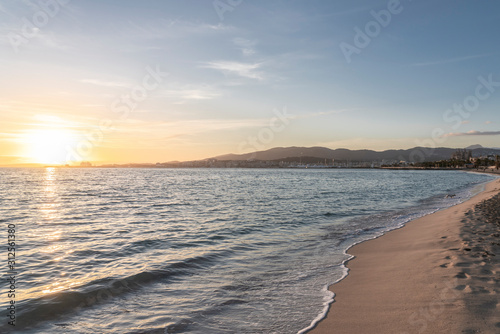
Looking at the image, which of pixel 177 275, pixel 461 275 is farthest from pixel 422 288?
pixel 177 275

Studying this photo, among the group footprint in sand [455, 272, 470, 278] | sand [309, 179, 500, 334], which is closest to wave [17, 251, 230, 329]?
sand [309, 179, 500, 334]

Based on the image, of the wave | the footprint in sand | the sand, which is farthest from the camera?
the footprint in sand

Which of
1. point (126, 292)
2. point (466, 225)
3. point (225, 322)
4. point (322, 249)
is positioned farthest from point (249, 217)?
point (225, 322)

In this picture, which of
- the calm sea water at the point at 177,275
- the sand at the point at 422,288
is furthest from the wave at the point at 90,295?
the sand at the point at 422,288

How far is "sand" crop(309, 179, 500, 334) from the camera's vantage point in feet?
18.9

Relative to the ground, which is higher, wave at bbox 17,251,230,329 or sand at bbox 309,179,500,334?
sand at bbox 309,179,500,334

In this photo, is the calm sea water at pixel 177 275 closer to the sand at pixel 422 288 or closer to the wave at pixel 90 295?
the wave at pixel 90 295

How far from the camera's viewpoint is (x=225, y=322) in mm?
6762

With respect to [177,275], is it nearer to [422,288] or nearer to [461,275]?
[422,288]

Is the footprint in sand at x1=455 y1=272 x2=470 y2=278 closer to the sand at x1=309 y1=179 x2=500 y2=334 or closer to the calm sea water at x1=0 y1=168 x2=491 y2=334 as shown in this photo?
the sand at x1=309 y1=179 x2=500 y2=334

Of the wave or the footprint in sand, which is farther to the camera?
the footprint in sand

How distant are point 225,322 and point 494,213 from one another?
19.0 metres

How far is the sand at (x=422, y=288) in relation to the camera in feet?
18.9

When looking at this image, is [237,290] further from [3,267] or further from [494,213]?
[494,213]
